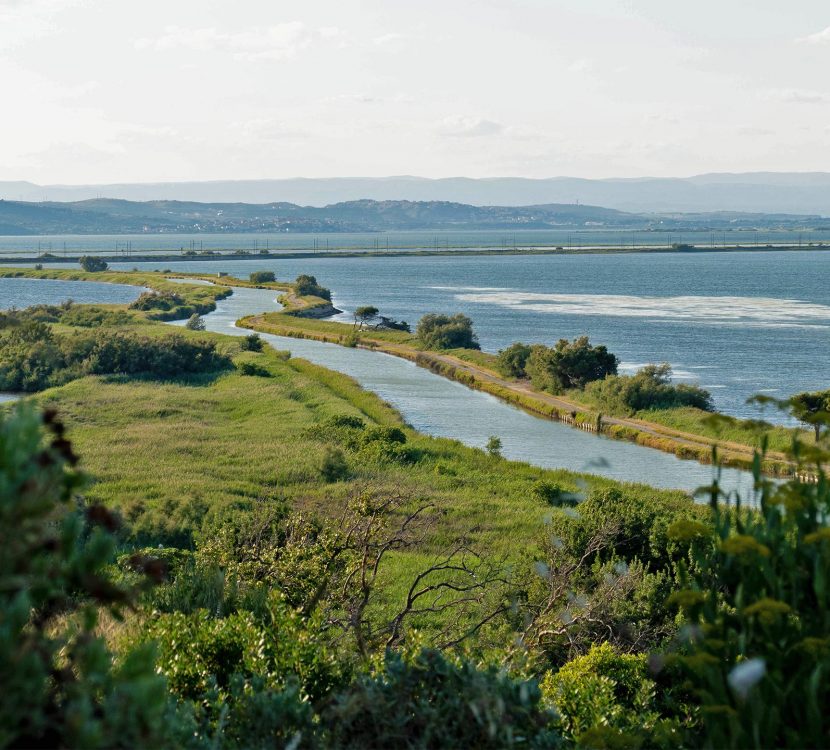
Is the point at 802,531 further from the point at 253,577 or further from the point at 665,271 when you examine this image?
the point at 665,271

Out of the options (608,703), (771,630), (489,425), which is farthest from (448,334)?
(771,630)

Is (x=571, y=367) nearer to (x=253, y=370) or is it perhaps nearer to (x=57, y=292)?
(x=253, y=370)

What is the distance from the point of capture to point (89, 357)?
2210 inches

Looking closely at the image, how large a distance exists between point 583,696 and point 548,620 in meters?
3.80

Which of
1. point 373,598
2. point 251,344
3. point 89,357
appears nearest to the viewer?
point 373,598

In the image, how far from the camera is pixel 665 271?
168000mm

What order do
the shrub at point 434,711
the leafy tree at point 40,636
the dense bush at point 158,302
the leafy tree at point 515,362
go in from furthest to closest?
1. the dense bush at point 158,302
2. the leafy tree at point 515,362
3. the shrub at point 434,711
4. the leafy tree at point 40,636

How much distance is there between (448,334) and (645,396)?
81.7 ft

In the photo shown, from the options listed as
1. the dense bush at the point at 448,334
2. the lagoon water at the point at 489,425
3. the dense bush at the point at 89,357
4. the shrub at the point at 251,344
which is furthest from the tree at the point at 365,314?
the dense bush at the point at 89,357

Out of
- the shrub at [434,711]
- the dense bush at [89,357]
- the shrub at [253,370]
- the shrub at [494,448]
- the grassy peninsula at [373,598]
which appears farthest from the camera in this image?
the shrub at [253,370]

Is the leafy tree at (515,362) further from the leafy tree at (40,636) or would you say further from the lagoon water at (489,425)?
the leafy tree at (40,636)

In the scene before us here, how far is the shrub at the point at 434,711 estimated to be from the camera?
5750 millimetres

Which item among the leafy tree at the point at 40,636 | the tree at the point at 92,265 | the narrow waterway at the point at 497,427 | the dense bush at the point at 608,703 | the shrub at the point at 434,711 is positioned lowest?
the narrow waterway at the point at 497,427

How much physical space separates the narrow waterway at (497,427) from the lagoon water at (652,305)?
9.51 meters
